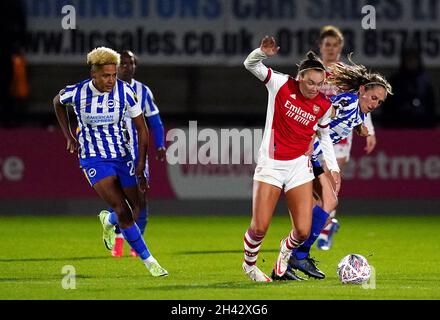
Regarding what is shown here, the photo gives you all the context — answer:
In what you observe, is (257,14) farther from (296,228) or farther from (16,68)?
(296,228)

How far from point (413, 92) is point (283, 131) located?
9.33 meters

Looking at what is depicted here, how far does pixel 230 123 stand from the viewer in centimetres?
2048

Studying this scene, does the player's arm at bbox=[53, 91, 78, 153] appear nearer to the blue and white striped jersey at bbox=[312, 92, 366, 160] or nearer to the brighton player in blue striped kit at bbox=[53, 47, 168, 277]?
the brighton player in blue striped kit at bbox=[53, 47, 168, 277]

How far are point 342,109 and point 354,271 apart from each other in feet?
Result: 5.61

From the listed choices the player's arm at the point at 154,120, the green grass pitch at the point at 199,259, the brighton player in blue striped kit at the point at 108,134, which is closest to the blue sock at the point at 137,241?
the brighton player in blue striped kit at the point at 108,134

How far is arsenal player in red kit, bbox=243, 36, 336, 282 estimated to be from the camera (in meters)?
9.97

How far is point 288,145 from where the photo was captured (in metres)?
10.0

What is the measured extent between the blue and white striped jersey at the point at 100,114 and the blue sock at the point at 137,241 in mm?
725

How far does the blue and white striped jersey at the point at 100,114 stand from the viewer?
1070cm

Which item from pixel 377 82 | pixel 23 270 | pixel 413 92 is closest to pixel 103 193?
pixel 23 270

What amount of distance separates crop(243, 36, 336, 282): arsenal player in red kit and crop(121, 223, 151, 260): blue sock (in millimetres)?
879

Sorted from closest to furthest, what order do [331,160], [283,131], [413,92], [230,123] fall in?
[283,131] → [331,160] → [413,92] → [230,123]
